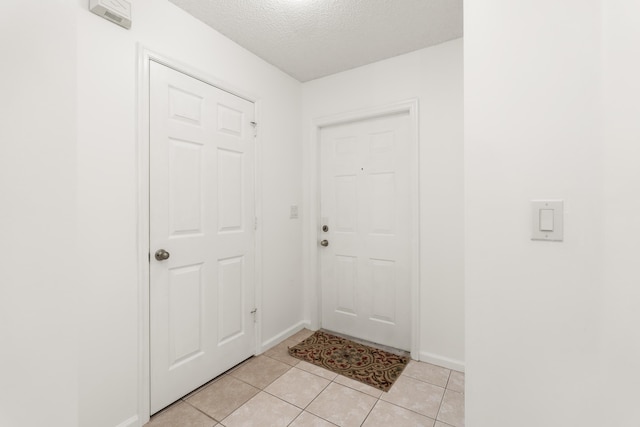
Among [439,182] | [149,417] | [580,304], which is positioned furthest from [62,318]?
[439,182]

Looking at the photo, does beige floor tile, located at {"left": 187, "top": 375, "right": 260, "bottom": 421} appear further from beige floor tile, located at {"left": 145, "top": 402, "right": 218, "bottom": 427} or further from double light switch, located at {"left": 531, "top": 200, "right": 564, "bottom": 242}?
double light switch, located at {"left": 531, "top": 200, "right": 564, "bottom": 242}

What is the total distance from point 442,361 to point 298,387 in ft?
3.66

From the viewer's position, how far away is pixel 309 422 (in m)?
1.52

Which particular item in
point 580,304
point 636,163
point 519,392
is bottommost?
point 519,392

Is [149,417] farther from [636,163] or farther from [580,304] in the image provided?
[636,163]

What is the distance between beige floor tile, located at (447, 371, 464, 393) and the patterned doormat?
0.33 meters

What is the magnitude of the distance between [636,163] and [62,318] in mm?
1531

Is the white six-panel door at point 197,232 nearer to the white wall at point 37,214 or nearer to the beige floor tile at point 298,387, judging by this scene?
the beige floor tile at point 298,387

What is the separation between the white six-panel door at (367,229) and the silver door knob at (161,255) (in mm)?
1448

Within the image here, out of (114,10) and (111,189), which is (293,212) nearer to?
(111,189)

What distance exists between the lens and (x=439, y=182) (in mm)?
2119

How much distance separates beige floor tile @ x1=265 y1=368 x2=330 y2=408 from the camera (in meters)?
1.72

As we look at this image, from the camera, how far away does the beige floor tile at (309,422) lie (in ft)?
4.93

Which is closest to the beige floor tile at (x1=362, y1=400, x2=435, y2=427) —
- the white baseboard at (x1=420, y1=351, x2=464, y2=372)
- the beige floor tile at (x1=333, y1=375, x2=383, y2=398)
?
the beige floor tile at (x1=333, y1=375, x2=383, y2=398)
